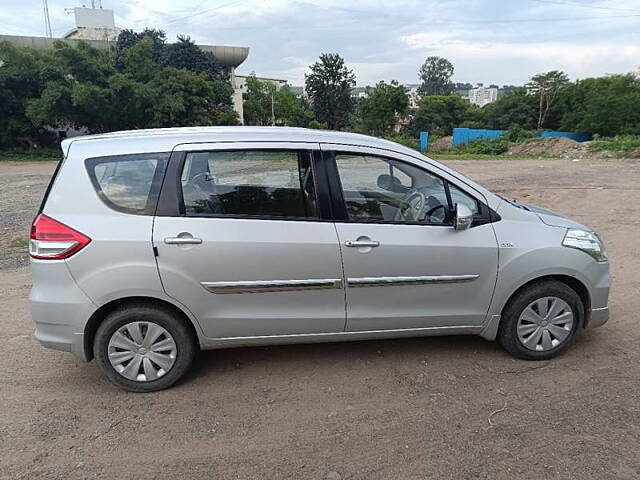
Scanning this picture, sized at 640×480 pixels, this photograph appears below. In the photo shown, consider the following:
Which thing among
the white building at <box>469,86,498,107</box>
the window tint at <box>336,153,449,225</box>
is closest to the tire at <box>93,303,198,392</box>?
the window tint at <box>336,153,449,225</box>

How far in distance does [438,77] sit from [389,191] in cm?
9660

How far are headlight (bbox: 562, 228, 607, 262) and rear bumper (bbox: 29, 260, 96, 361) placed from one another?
337 centimetres

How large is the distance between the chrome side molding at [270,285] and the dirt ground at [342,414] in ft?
2.33

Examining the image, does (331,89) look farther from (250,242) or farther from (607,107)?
(250,242)

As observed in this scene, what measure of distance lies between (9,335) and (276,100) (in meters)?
57.1

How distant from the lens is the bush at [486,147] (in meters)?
30.5

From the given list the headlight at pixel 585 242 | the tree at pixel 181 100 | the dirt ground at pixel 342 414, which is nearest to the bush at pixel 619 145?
the dirt ground at pixel 342 414

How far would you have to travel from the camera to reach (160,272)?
Answer: 2875 mm

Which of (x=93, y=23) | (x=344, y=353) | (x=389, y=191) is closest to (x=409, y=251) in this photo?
(x=389, y=191)

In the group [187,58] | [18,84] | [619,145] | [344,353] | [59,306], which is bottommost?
[344,353]

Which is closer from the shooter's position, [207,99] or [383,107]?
[207,99]

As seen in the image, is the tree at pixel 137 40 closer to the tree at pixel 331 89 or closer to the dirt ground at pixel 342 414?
the tree at pixel 331 89

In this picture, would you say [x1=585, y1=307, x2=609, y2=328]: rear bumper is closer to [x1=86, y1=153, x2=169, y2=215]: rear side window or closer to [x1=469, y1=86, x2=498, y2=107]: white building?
[x1=86, y1=153, x2=169, y2=215]: rear side window

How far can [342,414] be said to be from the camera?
9.37ft
